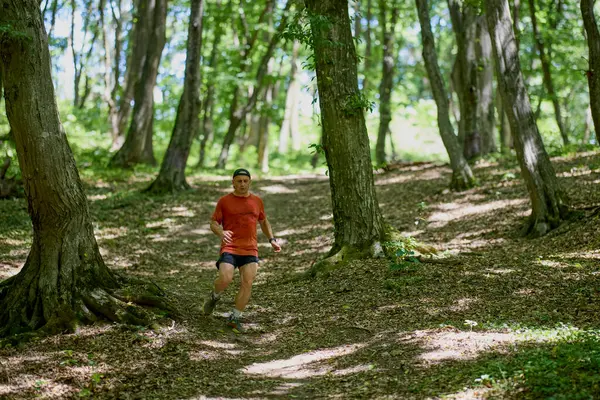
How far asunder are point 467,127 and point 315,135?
2652 centimetres

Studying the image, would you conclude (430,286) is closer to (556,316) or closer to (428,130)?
(556,316)

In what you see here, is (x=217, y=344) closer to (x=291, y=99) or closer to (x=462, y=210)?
(x=462, y=210)

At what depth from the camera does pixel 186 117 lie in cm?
1930

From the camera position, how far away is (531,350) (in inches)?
217

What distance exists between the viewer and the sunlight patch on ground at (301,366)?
6240mm

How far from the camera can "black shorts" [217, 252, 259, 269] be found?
7.55 meters

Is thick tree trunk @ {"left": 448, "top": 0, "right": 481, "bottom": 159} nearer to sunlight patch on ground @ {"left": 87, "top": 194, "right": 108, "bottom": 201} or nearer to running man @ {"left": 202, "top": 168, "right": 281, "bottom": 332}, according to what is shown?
sunlight patch on ground @ {"left": 87, "top": 194, "right": 108, "bottom": 201}

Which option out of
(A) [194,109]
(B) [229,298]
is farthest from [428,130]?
(B) [229,298]

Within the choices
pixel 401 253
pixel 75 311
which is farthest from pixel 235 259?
pixel 401 253

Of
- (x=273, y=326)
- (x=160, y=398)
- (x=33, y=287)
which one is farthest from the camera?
(x=273, y=326)

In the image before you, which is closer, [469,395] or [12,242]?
[469,395]

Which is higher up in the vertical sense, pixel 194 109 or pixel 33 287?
pixel 194 109

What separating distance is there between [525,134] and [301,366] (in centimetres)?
754

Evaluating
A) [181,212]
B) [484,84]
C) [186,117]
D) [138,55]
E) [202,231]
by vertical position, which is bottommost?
[202,231]
